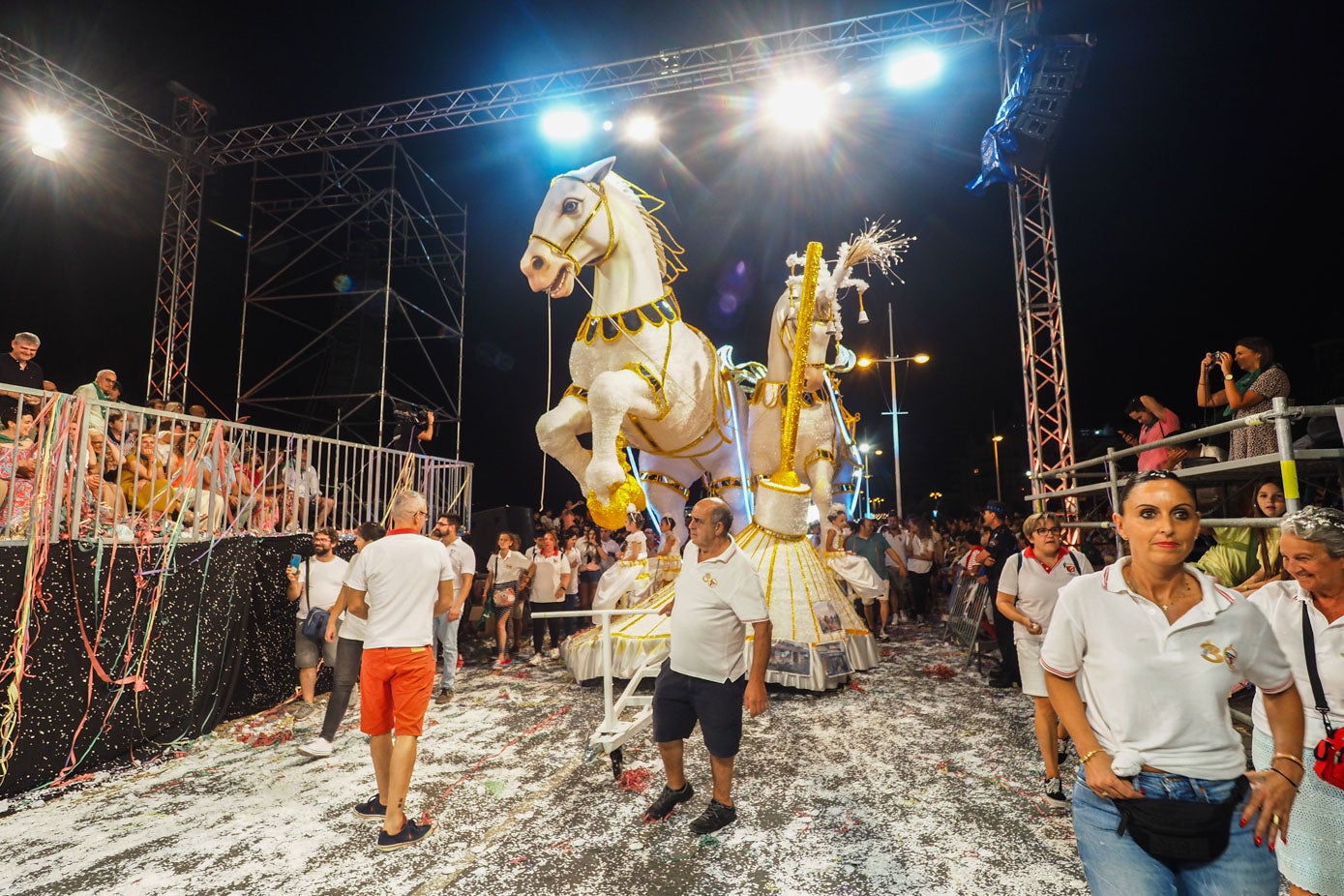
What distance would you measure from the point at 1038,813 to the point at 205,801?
416 cm

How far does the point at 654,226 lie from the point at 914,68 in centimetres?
544

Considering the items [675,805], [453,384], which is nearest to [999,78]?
[675,805]

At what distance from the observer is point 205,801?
3.50 m

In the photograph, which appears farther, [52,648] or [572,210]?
[572,210]

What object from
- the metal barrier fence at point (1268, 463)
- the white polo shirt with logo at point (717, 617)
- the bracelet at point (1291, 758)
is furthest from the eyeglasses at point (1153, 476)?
the white polo shirt with logo at point (717, 617)

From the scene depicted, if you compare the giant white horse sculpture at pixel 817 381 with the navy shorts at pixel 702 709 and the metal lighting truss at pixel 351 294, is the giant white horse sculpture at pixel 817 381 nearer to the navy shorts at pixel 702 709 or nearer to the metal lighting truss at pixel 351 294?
the navy shorts at pixel 702 709

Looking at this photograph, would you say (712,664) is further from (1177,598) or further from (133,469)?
(133,469)

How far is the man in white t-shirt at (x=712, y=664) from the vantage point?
10.4 feet

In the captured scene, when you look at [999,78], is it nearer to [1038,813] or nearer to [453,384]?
[1038,813]

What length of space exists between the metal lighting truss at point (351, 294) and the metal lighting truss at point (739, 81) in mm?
968

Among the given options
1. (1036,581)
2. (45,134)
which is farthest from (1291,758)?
(45,134)

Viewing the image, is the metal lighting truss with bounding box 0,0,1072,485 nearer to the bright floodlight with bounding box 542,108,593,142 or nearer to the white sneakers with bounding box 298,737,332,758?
the bright floodlight with bounding box 542,108,593,142

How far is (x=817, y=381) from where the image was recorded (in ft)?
18.4

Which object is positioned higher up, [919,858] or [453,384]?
[453,384]
